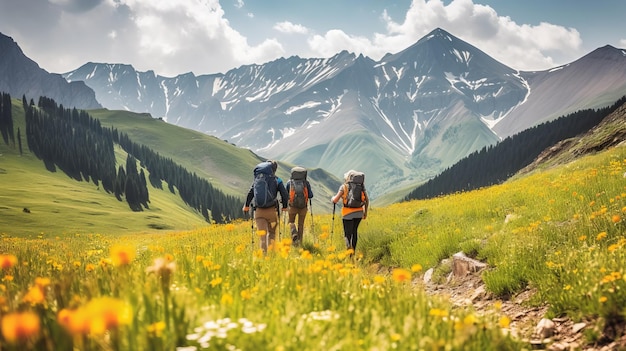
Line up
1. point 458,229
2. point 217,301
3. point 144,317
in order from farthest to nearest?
point 458,229 < point 217,301 < point 144,317

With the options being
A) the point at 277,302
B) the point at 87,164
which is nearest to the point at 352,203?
the point at 277,302

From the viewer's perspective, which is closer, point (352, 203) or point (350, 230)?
point (352, 203)

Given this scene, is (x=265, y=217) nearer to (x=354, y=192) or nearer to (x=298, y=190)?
(x=298, y=190)

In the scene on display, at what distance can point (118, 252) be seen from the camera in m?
2.65

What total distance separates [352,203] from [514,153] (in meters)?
187

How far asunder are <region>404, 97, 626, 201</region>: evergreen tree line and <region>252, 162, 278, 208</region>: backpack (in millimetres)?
145914

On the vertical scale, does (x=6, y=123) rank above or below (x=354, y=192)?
above

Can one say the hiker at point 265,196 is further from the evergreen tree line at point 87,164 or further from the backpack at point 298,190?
the evergreen tree line at point 87,164

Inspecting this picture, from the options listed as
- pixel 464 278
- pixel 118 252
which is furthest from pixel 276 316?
pixel 464 278

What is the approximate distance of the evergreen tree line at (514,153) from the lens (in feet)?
520

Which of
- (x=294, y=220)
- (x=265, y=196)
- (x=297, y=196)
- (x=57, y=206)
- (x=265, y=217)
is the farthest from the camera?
(x=57, y=206)

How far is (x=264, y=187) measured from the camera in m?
12.8

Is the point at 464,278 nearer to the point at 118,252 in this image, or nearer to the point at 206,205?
the point at 118,252

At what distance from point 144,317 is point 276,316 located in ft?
3.19
